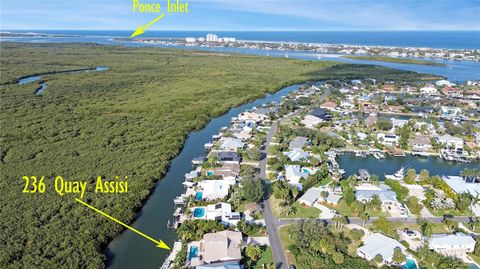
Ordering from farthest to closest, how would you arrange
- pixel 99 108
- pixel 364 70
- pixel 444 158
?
pixel 364 70 → pixel 99 108 → pixel 444 158

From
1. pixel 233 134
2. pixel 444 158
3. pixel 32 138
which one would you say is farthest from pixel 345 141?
pixel 32 138

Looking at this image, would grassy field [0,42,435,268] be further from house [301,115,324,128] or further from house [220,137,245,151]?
house [301,115,324,128]

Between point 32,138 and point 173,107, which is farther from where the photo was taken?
point 173,107

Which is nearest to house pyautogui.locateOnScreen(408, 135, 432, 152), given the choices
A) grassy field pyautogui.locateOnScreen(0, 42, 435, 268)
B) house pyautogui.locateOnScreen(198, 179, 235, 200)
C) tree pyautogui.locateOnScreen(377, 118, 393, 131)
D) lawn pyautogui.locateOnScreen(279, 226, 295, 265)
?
tree pyautogui.locateOnScreen(377, 118, 393, 131)

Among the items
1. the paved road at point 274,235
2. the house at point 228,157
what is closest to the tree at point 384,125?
the house at point 228,157

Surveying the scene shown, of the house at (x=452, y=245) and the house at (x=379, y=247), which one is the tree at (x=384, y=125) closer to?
the house at (x=452, y=245)

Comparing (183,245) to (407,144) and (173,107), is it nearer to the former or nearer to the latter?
(407,144)
